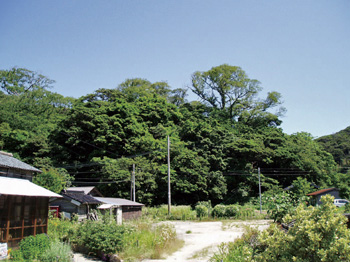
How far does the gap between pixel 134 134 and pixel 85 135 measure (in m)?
6.97

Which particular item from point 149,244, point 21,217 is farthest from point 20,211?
point 149,244

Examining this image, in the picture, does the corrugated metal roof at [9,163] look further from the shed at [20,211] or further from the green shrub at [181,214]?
the green shrub at [181,214]

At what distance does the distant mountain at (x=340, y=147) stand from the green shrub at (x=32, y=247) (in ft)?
204

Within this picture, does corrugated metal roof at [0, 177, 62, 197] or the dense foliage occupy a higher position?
corrugated metal roof at [0, 177, 62, 197]

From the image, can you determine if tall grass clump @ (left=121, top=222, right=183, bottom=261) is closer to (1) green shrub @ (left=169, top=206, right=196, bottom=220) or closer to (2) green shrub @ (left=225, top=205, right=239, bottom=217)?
(1) green shrub @ (left=169, top=206, right=196, bottom=220)

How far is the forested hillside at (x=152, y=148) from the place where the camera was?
36.3 meters

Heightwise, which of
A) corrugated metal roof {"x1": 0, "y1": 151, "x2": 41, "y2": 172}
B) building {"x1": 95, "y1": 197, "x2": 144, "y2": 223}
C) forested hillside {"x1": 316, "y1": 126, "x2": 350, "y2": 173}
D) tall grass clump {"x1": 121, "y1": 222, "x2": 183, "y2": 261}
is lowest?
tall grass clump {"x1": 121, "y1": 222, "x2": 183, "y2": 261}

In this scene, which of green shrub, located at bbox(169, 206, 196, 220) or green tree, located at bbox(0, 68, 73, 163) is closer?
green shrub, located at bbox(169, 206, 196, 220)

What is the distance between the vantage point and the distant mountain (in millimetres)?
Result: 61122

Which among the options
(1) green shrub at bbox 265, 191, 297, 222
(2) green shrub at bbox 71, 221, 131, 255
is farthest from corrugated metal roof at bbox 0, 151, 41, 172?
(1) green shrub at bbox 265, 191, 297, 222

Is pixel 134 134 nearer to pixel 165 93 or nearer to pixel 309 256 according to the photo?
pixel 165 93

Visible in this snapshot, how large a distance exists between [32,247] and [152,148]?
90.0 ft

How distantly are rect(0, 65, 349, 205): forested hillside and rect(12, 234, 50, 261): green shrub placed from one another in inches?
873

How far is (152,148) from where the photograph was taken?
38375 mm
